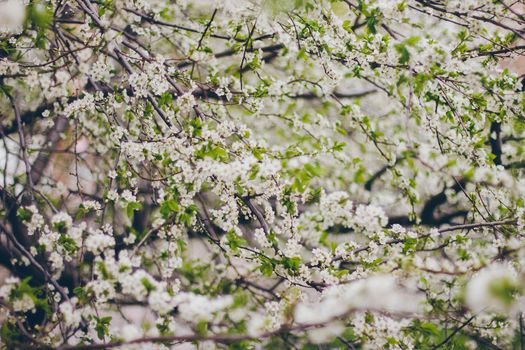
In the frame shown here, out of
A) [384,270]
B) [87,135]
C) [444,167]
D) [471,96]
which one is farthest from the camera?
[87,135]

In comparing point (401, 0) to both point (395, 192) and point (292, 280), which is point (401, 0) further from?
point (395, 192)

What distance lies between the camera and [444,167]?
280cm

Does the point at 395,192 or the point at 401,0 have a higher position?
the point at 395,192

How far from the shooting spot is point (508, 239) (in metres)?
2.97

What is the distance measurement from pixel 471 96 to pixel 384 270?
1.66m

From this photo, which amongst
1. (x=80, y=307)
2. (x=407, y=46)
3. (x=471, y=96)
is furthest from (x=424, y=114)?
(x=80, y=307)

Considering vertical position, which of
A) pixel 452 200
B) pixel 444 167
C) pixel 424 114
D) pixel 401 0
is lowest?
pixel 444 167

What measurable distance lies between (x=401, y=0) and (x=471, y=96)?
89 cm

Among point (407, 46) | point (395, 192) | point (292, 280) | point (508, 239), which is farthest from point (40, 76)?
point (395, 192)

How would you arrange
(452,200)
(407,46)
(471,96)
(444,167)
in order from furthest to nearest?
(452,200) < (471,96) < (444,167) < (407,46)

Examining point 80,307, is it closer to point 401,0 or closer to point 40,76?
point 40,76

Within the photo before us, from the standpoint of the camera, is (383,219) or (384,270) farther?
(383,219)

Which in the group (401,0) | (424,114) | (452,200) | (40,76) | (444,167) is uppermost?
(452,200)

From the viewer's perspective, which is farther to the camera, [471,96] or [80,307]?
[471,96]
